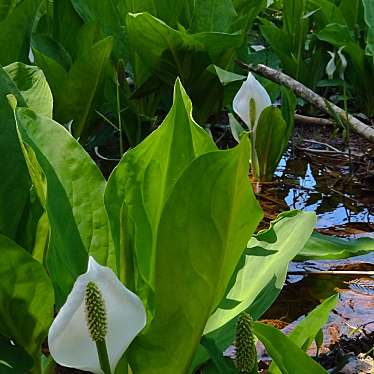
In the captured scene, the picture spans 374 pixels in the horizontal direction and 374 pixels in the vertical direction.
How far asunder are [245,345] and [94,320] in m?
0.20

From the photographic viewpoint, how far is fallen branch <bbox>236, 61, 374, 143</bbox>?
7.21 ft

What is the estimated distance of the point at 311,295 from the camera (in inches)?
57.5

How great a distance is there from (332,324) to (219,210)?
0.60 m

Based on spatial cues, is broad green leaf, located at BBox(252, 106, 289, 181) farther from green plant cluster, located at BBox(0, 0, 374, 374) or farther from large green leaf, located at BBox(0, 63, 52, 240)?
large green leaf, located at BBox(0, 63, 52, 240)

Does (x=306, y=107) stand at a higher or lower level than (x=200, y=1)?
lower

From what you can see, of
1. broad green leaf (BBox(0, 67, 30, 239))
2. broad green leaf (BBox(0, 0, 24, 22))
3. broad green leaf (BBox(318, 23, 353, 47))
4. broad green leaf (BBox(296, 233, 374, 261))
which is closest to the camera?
broad green leaf (BBox(0, 67, 30, 239))

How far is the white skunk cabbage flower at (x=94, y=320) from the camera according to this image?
→ 74 cm

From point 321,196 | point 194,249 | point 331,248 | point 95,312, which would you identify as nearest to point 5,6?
point 321,196

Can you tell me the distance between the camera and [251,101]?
1845 millimetres

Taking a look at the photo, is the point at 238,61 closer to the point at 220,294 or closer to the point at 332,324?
the point at 332,324

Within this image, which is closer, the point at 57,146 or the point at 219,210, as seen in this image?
the point at 219,210

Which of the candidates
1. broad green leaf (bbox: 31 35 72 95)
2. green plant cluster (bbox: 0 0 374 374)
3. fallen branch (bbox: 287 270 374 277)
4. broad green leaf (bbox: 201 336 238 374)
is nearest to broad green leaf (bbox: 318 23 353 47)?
broad green leaf (bbox: 31 35 72 95)

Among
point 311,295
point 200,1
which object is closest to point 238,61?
point 200,1

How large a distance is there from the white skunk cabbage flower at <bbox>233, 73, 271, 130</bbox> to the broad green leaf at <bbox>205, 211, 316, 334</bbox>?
774mm
